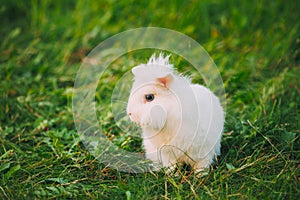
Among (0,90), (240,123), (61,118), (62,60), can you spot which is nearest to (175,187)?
(240,123)

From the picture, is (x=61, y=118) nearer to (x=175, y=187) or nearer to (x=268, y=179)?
(x=175, y=187)

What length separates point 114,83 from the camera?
3.38 metres

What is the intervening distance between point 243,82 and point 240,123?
752 mm

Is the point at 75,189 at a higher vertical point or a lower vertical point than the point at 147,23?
lower

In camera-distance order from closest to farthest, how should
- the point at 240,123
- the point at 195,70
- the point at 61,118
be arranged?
1. the point at 240,123
2. the point at 61,118
3. the point at 195,70

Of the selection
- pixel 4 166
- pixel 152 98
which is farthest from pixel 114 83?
pixel 152 98

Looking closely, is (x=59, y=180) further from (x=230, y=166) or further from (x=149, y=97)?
(x=230, y=166)

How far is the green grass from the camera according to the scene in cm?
226

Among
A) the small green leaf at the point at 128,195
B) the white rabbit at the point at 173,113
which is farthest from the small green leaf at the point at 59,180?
the white rabbit at the point at 173,113

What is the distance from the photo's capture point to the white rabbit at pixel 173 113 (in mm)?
2061

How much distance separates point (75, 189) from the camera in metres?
2.28

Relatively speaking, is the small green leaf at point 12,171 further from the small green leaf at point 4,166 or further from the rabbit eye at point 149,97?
the rabbit eye at point 149,97

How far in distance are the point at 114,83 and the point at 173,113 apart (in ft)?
4.57

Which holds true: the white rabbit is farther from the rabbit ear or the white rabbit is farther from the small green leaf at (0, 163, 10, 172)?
the small green leaf at (0, 163, 10, 172)
